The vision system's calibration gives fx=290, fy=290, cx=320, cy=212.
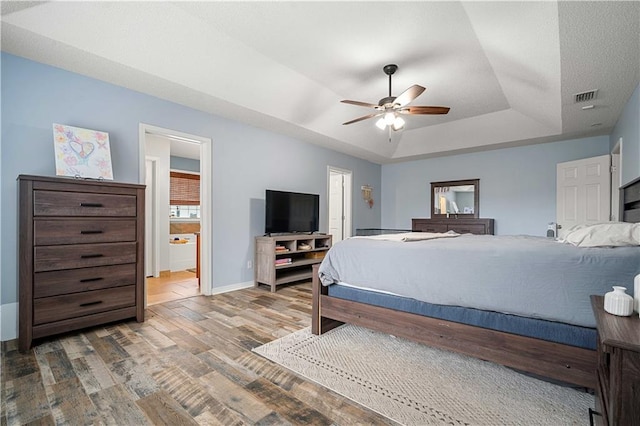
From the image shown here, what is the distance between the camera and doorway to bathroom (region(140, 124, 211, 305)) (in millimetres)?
3803

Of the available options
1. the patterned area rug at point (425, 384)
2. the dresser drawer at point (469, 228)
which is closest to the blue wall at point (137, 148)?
the patterned area rug at point (425, 384)

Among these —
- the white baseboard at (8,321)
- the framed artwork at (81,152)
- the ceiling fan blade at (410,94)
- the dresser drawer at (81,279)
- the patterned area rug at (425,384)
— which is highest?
the ceiling fan blade at (410,94)

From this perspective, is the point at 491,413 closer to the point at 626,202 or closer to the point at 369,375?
the point at 369,375

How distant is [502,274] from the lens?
5.88 feet

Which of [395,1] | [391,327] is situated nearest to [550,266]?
[391,327]

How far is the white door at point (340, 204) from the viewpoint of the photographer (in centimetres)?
631

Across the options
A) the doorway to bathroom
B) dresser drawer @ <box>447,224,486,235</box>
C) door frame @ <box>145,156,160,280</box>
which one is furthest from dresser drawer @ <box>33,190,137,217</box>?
dresser drawer @ <box>447,224,486,235</box>

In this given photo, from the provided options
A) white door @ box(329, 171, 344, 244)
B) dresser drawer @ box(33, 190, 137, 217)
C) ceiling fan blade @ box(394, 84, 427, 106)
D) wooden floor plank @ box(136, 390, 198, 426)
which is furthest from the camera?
white door @ box(329, 171, 344, 244)

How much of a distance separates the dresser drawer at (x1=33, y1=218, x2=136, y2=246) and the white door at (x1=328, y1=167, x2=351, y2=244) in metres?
3.88

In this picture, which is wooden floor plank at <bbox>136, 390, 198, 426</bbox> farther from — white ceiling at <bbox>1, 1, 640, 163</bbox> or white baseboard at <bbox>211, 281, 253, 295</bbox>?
white ceiling at <bbox>1, 1, 640, 163</bbox>

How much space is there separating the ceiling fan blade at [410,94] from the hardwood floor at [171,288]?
3440 millimetres

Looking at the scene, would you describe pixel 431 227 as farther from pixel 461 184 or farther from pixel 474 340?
pixel 474 340

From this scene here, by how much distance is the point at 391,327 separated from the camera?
2.19 m

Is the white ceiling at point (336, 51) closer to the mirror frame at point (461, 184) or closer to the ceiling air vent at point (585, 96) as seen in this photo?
the ceiling air vent at point (585, 96)
